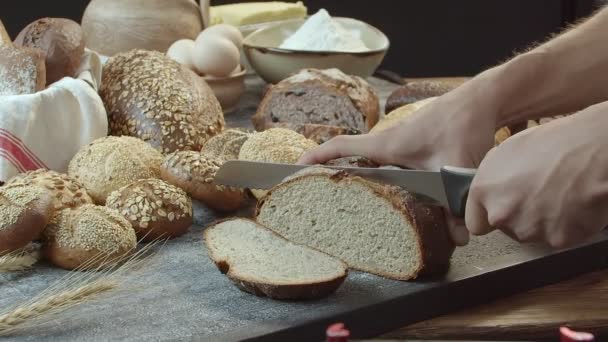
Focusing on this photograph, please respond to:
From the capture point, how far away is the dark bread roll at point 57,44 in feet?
7.68

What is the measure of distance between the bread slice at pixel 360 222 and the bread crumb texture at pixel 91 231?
0.97 ft

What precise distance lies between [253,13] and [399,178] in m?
2.12

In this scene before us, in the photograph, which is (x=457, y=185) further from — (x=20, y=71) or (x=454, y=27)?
(x=454, y=27)

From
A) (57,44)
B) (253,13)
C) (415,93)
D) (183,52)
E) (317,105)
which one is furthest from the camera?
(253,13)

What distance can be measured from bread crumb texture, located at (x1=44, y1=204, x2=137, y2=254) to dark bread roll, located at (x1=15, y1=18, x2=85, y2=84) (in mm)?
617

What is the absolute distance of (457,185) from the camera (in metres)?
1.63

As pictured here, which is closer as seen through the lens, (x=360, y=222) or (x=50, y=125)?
(x=360, y=222)

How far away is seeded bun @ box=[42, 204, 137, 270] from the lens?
1785 mm

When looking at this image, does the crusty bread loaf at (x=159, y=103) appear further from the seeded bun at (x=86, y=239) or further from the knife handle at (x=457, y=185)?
the knife handle at (x=457, y=185)

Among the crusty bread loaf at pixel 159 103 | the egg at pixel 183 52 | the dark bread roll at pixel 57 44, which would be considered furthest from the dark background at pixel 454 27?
the dark bread roll at pixel 57 44

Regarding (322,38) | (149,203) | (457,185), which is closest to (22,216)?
(149,203)

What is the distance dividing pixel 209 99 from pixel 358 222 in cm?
87

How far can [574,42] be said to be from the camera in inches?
80.1

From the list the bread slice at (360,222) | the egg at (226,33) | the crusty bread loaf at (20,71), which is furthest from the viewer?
the egg at (226,33)
